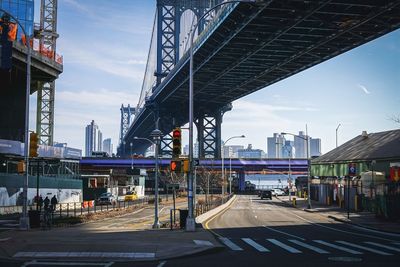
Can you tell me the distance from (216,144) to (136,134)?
35.1 metres

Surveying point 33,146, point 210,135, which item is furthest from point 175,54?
point 33,146

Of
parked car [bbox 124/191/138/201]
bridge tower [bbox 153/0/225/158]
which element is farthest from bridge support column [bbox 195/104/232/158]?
parked car [bbox 124/191/138/201]

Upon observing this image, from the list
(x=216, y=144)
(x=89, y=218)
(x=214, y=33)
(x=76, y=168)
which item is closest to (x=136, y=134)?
(x=216, y=144)

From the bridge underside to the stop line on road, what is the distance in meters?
39.9

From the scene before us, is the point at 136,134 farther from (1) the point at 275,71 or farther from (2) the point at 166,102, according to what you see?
(1) the point at 275,71

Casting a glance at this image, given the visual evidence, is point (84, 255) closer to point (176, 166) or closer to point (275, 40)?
point (176, 166)

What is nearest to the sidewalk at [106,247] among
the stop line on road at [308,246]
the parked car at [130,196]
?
the stop line on road at [308,246]

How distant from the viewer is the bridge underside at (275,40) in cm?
6166

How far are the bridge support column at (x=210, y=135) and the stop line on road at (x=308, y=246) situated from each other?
11801 centimetres

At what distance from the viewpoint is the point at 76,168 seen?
307 feet

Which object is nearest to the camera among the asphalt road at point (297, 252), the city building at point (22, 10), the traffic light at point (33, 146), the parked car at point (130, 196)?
the asphalt road at point (297, 252)

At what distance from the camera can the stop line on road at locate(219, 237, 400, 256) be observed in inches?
761

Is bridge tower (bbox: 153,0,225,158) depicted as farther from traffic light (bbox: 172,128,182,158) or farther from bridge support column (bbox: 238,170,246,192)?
traffic light (bbox: 172,128,182,158)

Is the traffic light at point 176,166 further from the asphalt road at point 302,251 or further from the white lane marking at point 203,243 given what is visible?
the white lane marking at point 203,243
